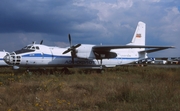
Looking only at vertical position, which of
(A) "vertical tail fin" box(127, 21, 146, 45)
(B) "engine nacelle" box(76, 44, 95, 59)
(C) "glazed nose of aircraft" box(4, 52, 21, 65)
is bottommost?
(C) "glazed nose of aircraft" box(4, 52, 21, 65)

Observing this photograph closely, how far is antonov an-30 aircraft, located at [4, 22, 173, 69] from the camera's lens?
2071 cm

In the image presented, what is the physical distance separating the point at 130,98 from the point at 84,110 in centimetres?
227

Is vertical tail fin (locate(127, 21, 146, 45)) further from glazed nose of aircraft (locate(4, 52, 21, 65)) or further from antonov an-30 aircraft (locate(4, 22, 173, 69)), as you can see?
glazed nose of aircraft (locate(4, 52, 21, 65))

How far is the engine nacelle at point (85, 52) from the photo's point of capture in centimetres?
2370

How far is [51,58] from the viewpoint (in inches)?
885

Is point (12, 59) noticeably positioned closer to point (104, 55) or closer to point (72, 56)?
point (72, 56)

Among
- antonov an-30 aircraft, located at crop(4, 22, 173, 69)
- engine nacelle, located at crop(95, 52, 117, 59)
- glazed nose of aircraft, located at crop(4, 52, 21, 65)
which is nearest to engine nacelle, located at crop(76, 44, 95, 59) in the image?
antonov an-30 aircraft, located at crop(4, 22, 173, 69)

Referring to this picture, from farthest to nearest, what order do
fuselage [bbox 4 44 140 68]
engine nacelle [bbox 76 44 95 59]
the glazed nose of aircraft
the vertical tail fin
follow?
the vertical tail fin < engine nacelle [bbox 76 44 95 59] < fuselage [bbox 4 44 140 68] < the glazed nose of aircraft

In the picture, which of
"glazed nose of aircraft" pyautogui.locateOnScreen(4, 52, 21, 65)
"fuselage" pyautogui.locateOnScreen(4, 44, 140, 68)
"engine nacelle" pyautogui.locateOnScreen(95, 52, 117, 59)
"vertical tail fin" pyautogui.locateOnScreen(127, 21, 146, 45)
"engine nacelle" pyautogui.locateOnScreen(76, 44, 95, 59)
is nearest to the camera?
"glazed nose of aircraft" pyautogui.locateOnScreen(4, 52, 21, 65)

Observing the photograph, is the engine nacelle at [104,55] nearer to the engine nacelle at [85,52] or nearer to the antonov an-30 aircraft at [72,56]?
the antonov an-30 aircraft at [72,56]

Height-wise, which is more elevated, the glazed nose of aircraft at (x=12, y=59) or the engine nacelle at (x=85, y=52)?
the engine nacelle at (x=85, y=52)

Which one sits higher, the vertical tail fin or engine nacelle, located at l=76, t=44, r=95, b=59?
the vertical tail fin

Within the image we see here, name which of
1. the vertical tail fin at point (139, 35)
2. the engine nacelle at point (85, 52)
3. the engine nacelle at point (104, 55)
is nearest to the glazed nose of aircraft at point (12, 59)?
the engine nacelle at point (85, 52)

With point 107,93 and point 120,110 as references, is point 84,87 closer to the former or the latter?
point 107,93
